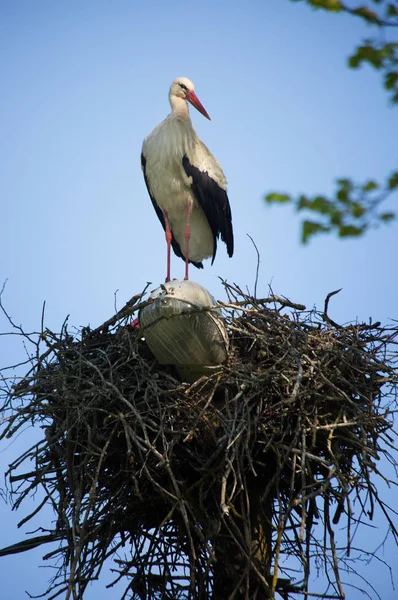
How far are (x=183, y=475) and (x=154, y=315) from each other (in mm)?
980

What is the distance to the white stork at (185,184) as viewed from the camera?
22.9ft

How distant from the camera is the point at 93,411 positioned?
4.87 metres

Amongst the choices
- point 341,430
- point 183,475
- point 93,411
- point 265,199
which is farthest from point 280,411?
point 265,199

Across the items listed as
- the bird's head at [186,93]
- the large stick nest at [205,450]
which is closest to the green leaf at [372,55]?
the large stick nest at [205,450]

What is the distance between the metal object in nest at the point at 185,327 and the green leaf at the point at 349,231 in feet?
8.94

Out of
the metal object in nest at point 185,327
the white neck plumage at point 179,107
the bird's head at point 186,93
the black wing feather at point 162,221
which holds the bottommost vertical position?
the metal object in nest at point 185,327

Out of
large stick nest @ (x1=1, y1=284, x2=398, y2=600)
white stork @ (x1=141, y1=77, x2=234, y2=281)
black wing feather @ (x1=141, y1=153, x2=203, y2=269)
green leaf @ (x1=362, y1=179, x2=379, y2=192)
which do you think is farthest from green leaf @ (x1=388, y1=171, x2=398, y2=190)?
black wing feather @ (x1=141, y1=153, x2=203, y2=269)

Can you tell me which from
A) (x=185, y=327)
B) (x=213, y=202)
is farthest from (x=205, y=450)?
(x=213, y=202)

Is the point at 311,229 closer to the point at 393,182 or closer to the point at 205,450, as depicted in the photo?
the point at 393,182

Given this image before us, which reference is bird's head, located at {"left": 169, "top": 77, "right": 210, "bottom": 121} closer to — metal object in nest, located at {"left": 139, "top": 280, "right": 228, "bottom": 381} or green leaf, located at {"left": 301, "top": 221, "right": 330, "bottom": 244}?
metal object in nest, located at {"left": 139, "top": 280, "right": 228, "bottom": 381}

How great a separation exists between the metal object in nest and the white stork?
1760mm

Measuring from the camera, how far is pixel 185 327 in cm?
487

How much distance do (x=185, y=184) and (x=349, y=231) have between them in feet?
16.3

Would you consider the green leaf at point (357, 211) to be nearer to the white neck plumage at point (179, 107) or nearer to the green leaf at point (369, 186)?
the green leaf at point (369, 186)
